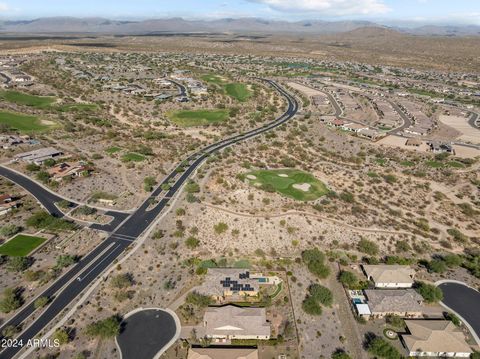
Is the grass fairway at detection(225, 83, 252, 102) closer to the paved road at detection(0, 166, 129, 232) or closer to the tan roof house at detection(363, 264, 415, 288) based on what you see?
the paved road at detection(0, 166, 129, 232)

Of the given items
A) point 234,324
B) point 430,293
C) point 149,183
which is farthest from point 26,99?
point 430,293

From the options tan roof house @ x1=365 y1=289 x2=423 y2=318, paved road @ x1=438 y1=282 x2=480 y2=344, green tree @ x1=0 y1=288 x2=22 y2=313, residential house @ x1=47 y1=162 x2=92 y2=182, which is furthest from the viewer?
residential house @ x1=47 y1=162 x2=92 y2=182

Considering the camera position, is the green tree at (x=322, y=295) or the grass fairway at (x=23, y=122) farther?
the grass fairway at (x=23, y=122)

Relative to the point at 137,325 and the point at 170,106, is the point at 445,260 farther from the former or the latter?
the point at 170,106

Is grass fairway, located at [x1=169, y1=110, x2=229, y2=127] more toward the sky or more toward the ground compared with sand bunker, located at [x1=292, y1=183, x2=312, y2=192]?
more toward the sky

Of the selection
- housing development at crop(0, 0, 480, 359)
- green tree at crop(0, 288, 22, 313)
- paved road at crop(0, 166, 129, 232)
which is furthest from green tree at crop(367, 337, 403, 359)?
green tree at crop(0, 288, 22, 313)

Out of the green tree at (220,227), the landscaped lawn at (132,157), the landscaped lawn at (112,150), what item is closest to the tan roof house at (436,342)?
the green tree at (220,227)

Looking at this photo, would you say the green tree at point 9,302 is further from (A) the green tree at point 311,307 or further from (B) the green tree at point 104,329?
(A) the green tree at point 311,307
